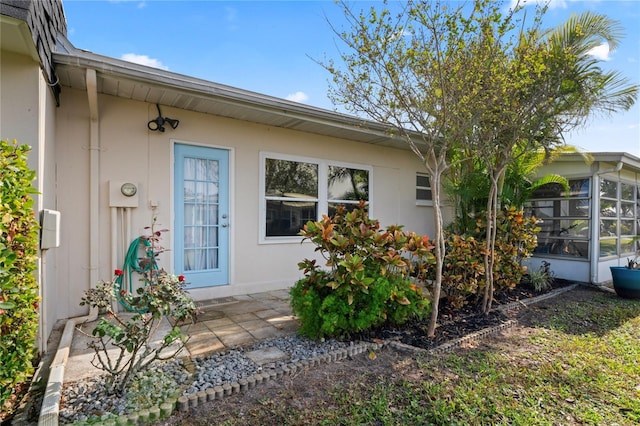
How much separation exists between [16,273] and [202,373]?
4.67 ft

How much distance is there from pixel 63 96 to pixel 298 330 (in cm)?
386

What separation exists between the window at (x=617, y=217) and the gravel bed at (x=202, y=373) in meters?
6.63

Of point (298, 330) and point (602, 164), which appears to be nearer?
point (298, 330)

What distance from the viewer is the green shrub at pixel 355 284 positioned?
3.23 m

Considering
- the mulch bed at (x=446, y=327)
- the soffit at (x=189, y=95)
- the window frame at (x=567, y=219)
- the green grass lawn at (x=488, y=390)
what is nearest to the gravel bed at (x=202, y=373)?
the green grass lawn at (x=488, y=390)

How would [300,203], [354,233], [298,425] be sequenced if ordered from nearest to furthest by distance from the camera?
[298,425] < [354,233] < [300,203]

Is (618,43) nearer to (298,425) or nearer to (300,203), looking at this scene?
(300,203)

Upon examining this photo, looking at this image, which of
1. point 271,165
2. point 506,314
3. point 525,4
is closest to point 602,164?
point 506,314

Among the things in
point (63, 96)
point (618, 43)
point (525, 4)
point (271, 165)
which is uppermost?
point (618, 43)

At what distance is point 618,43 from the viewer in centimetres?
531

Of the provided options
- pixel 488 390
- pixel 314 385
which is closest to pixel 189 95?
pixel 314 385

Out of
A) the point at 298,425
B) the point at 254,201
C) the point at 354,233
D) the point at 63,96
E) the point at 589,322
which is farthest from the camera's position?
the point at 254,201

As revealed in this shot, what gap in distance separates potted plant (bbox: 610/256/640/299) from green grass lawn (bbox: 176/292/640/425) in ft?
7.50

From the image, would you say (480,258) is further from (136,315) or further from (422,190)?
(136,315)
